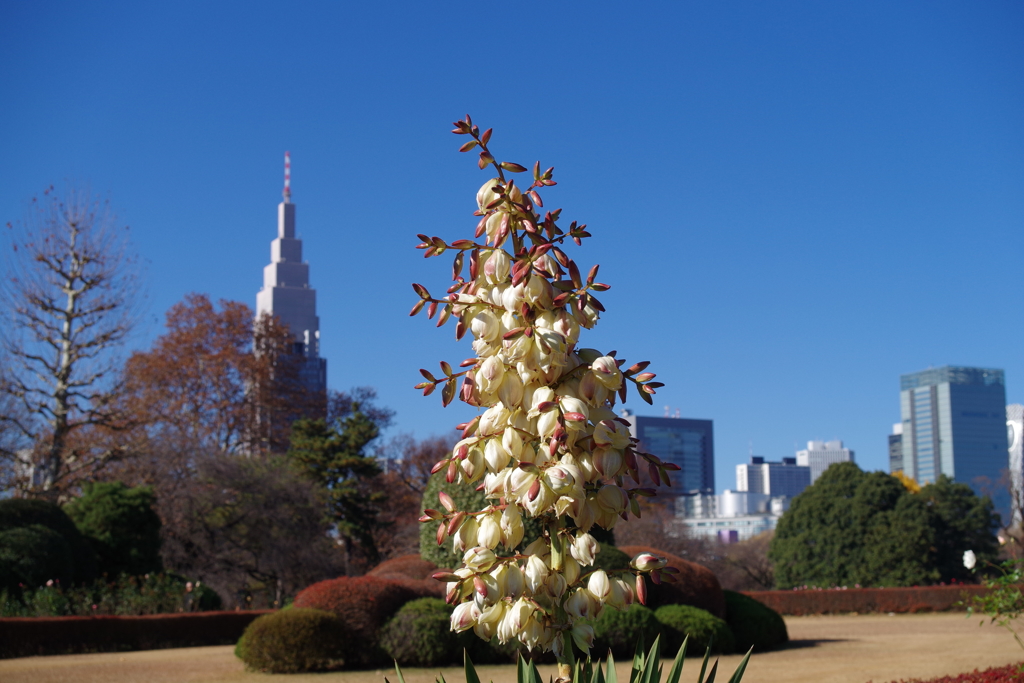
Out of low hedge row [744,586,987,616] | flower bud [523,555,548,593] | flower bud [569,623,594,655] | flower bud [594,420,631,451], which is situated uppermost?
flower bud [594,420,631,451]

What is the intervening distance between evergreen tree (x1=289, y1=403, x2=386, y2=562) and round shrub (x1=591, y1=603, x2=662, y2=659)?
668 inches

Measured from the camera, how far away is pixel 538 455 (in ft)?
7.62

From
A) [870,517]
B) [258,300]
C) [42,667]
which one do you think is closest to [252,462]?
[42,667]

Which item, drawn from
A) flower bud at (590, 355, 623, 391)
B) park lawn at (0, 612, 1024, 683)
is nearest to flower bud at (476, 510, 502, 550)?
flower bud at (590, 355, 623, 391)

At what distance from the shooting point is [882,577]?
25297 millimetres

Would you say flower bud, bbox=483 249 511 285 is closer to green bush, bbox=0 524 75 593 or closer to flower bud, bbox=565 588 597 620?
flower bud, bbox=565 588 597 620

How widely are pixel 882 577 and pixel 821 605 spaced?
4.75m

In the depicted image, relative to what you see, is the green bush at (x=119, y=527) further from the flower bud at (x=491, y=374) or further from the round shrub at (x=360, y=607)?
the flower bud at (x=491, y=374)

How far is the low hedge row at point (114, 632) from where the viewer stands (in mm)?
11523

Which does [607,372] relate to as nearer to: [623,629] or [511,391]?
[511,391]

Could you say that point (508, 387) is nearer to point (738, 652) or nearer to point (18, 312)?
point (738, 652)

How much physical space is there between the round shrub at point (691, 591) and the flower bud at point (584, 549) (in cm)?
973

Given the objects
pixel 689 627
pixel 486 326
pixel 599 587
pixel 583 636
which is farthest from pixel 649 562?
pixel 689 627

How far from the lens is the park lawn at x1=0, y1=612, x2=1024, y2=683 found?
896 centimetres
